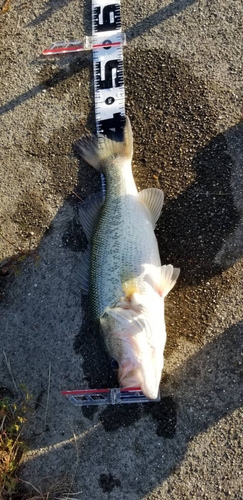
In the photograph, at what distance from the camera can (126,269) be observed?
3225 mm

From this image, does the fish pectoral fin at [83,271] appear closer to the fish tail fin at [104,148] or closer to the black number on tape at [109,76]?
the fish tail fin at [104,148]

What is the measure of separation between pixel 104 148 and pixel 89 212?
536mm

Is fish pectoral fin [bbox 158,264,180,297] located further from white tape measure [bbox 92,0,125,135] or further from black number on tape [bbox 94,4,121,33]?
black number on tape [bbox 94,4,121,33]

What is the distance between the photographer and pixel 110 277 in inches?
127

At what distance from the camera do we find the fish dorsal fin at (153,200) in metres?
3.50

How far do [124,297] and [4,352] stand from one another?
50.2 inches

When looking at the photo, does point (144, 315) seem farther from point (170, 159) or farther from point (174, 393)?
point (170, 159)

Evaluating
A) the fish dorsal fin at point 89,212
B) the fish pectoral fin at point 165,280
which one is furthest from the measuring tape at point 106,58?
the fish pectoral fin at point 165,280

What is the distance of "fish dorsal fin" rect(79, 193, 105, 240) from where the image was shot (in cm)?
359

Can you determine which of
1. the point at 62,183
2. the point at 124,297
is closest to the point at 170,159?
the point at 62,183

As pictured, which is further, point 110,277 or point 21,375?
point 21,375

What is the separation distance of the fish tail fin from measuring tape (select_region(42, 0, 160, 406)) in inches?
3.3

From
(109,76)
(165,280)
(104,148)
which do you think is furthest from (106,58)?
(165,280)

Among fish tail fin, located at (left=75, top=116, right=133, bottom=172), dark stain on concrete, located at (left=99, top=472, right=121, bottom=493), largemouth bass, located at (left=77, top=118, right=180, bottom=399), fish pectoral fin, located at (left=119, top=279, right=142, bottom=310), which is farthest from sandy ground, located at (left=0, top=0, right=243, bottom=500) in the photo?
fish pectoral fin, located at (left=119, top=279, right=142, bottom=310)
